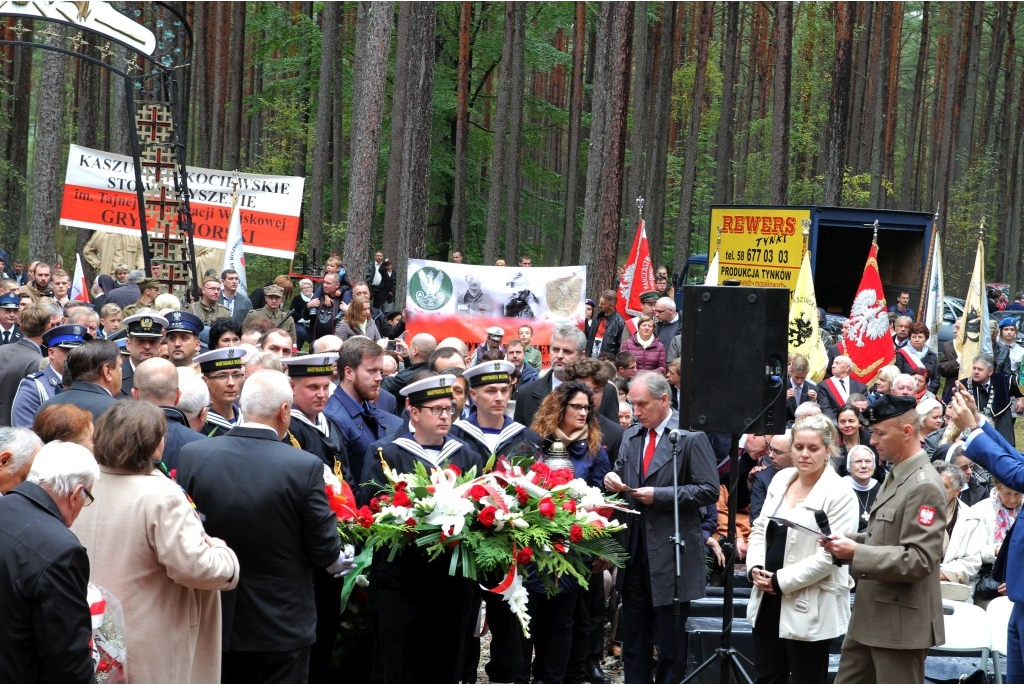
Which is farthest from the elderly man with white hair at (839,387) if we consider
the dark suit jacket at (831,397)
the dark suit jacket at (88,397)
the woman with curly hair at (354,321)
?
the dark suit jacket at (88,397)

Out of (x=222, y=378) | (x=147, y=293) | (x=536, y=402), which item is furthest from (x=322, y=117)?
(x=222, y=378)

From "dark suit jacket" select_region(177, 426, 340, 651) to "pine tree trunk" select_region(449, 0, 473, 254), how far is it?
25.7 metres

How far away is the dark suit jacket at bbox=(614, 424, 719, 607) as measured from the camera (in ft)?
22.2

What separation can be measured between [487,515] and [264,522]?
3.67ft

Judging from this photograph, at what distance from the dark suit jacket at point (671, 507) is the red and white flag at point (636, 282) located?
9722mm

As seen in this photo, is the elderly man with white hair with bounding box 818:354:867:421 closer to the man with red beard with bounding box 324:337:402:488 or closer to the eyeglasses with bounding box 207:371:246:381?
the man with red beard with bounding box 324:337:402:488

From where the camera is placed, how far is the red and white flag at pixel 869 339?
14.8m

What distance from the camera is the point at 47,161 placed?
20.2 metres

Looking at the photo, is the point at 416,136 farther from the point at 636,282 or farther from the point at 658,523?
the point at 658,523

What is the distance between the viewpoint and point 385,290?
19.8 meters

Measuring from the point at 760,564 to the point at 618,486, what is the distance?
0.99 metres

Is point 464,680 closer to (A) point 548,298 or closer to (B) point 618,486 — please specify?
(B) point 618,486

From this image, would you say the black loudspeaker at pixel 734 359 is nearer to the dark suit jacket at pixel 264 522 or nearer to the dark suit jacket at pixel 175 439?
the dark suit jacket at pixel 264 522

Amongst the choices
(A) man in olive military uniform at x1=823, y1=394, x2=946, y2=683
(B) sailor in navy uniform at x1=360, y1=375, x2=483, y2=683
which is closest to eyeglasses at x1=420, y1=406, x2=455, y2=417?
(B) sailor in navy uniform at x1=360, y1=375, x2=483, y2=683
